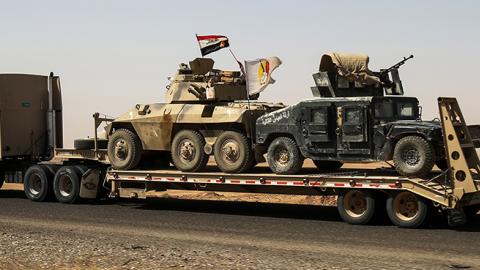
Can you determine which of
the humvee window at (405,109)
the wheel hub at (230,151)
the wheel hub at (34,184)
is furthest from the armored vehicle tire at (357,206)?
the wheel hub at (34,184)

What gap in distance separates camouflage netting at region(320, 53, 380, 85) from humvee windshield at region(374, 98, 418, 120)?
0.93m

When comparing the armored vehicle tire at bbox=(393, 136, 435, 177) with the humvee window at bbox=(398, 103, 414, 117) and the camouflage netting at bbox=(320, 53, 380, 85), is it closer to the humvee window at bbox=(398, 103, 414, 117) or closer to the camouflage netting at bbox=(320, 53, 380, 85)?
the humvee window at bbox=(398, 103, 414, 117)

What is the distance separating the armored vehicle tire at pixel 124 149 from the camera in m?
19.6

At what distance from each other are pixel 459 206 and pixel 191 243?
529 centimetres

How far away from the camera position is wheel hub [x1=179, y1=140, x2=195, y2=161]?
1833 cm

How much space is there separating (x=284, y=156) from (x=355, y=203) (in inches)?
81.7

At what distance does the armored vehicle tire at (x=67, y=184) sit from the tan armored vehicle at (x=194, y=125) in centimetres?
168

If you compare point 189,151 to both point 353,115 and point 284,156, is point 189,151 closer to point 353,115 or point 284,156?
point 284,156

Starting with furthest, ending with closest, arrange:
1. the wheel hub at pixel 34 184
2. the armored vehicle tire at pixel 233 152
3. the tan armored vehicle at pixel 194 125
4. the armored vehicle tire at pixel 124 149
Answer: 1. the wheel hub at pixel 34 184
2. the armored vehicle tire at pixel 124 149
3. the tan armored vehicle at pixel 194 125
4. the armored vehicle tire at pixel 233 152

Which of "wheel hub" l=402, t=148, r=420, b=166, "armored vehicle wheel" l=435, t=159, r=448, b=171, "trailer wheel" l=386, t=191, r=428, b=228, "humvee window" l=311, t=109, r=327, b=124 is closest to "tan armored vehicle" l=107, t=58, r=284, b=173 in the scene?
"humvee window" l=311, t=109, r=327, b=124

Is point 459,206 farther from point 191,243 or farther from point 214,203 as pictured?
point 214,203

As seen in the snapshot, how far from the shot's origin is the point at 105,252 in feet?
39.3

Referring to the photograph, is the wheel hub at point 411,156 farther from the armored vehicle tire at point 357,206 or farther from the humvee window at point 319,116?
the humvee window at point 319,116

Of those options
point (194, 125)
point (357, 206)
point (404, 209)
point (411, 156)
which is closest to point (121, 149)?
point (194, 125)
